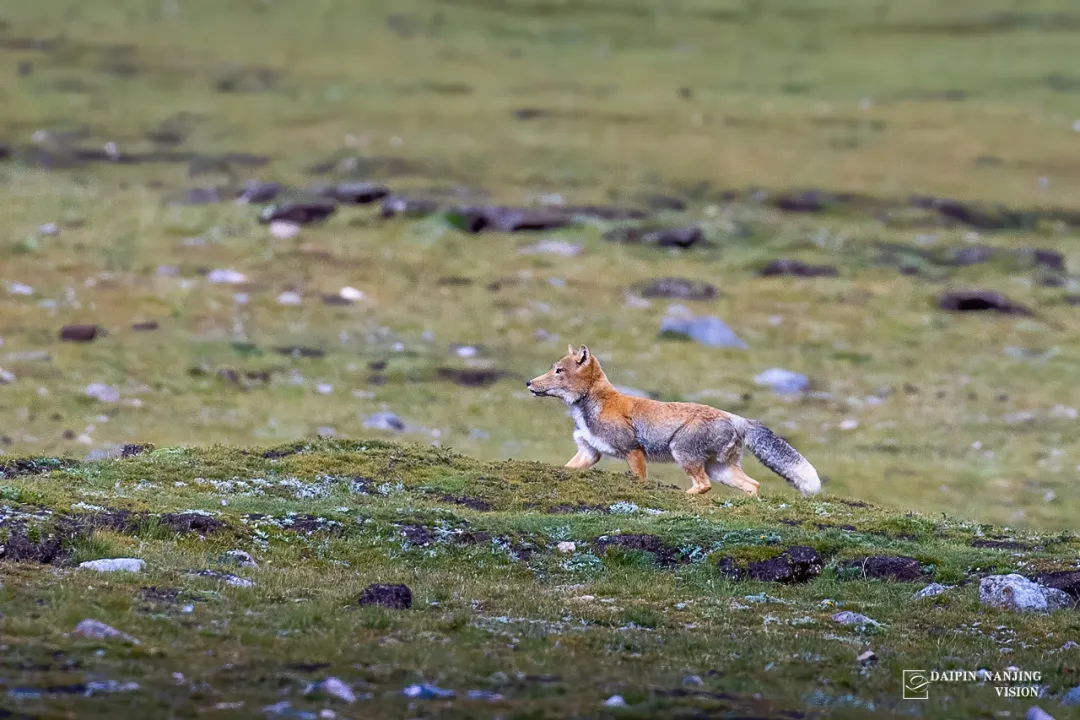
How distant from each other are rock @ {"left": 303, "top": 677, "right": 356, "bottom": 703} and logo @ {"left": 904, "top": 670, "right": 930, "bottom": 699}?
3.87m

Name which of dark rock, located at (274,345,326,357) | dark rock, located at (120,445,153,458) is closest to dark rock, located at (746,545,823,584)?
dark rock, located at (120,445,153,458)

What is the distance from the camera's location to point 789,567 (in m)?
14.6

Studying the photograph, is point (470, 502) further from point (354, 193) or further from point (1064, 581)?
point (354, 193)

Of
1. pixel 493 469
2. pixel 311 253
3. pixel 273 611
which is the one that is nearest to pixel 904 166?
pixel 311 253

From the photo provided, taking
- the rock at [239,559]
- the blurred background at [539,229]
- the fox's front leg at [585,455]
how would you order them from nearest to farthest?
1. the rock at [239,559]
2. the fox's front leg at [585,455]
3. the blurred background at [539,229]

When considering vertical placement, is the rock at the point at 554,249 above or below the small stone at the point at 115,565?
below

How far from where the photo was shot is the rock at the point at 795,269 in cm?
3722

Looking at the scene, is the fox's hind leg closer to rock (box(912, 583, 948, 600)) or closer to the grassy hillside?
the grassy hillside

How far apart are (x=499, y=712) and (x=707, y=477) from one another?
1077cm

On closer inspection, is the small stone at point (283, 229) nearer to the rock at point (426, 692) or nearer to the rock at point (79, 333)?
the rock at point (79, 333)

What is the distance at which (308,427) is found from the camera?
26.4 metres

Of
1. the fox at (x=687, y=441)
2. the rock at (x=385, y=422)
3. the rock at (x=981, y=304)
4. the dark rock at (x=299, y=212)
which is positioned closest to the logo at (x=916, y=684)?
the fox at (x=687, y=441)

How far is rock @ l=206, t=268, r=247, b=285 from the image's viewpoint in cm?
3400

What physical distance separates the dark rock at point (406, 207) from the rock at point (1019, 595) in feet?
89.3
